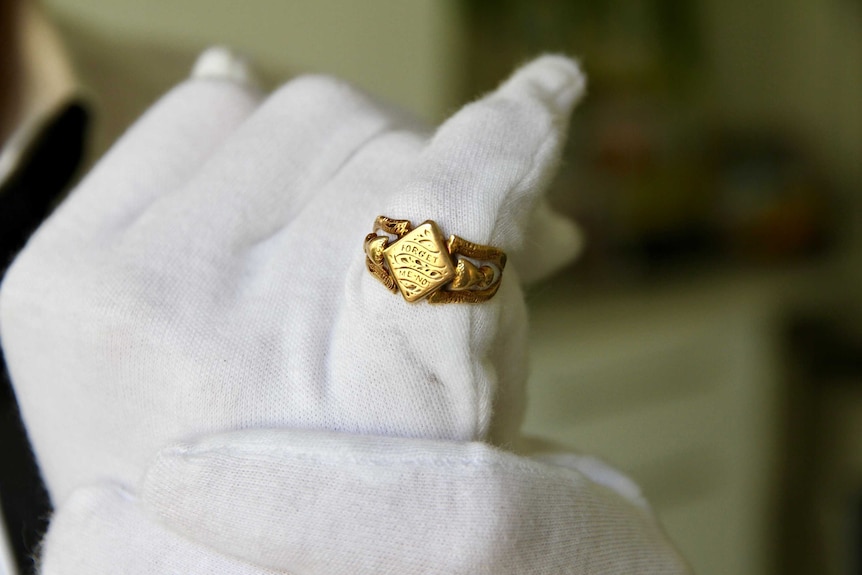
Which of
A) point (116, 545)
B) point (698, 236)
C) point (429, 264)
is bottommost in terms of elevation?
point (698, 236)

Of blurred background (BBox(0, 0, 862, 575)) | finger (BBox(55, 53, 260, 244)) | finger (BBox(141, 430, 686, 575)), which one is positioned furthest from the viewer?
blurred background (BBox(0, 0, 862, 575))

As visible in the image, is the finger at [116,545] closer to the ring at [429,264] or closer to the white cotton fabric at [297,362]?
the white cotton fabric at [297,362]

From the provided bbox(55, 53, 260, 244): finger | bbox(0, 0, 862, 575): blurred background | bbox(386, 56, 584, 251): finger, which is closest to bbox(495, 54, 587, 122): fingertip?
bbox(386, 56, 584, 251): finger

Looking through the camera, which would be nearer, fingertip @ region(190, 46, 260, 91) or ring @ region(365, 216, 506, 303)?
ring @ region(365, 216, 506, 303)

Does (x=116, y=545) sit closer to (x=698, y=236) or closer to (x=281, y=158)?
(x=281, y=158)

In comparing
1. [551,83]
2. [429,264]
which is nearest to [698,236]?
[551,83]

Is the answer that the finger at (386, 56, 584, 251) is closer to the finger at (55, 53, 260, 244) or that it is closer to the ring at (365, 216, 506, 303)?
the ring at (365, 216, 506, 303)

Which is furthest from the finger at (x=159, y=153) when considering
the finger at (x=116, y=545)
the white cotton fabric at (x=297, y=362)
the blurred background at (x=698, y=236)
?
the blurred background at (x=698, y=236)
